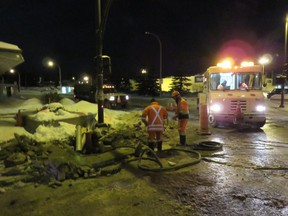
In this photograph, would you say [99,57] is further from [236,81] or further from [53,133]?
[236,81]

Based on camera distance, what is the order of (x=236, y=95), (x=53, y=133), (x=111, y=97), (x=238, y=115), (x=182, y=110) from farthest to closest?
(x=111, y=97)
(x=236, y=95)
(x=238, y=115)
(x=53, y=133)
(x=182, y=110)

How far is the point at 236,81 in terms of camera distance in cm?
1419

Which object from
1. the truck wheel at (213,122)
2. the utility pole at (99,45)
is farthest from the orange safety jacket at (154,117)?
the truck wheel at (213,122)

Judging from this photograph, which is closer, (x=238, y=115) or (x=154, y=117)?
(x=154, y=117)

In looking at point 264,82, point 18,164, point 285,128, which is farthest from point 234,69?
point 18,164

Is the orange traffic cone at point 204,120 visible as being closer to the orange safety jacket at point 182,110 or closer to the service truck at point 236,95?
the service truck at point 236,95

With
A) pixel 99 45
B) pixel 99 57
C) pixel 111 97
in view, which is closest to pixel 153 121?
pixel 99 57

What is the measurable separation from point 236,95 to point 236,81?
2.49 ft

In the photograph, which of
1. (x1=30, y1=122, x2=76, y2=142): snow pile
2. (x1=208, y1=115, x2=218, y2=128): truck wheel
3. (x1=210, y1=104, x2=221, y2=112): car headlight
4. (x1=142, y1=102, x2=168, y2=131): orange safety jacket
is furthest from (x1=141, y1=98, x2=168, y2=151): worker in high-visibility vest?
(x1=208, y1=115, x2=218, y2=128): truck wheel

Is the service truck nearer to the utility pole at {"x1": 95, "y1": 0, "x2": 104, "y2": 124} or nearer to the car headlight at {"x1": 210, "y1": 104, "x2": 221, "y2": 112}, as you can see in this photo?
the car headlight at {"x1": 210, "y1": 104, "x2": 221, "y2": 112}

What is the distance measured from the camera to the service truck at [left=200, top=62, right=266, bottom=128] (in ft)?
44.7

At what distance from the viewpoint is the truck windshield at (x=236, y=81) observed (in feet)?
45.9

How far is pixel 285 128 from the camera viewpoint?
1422 cm

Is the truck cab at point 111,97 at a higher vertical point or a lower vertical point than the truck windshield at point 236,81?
lower
